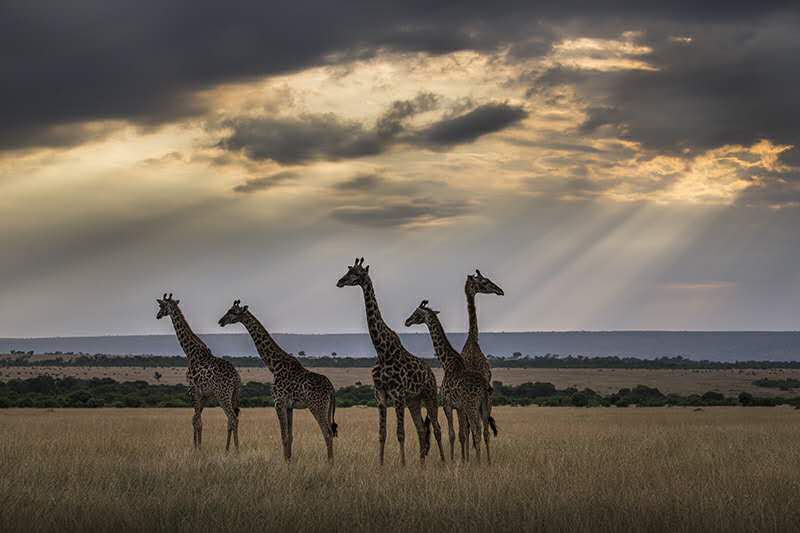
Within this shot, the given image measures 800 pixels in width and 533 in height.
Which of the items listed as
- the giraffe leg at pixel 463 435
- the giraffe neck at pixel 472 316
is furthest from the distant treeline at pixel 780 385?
the giraffe leg at pixel 463 435

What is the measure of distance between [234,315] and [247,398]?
44092 millimetres

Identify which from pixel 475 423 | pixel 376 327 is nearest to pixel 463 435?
pixel 475 423

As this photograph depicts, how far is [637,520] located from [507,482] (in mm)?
3787

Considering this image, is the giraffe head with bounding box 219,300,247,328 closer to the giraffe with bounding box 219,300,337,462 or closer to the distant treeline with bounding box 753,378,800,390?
the giraffe with bounding box 219,300,337,462

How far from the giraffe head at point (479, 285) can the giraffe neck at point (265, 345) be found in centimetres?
445

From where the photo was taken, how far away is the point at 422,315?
19.9 m

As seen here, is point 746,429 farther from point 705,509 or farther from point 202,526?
point 202,526

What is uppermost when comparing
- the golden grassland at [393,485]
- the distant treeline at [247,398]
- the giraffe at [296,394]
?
the giraffe at [296,394]

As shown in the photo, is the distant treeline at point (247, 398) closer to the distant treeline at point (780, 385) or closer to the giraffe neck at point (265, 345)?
the distant treeline at point (780, 385)

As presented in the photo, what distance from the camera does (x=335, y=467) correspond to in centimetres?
1784

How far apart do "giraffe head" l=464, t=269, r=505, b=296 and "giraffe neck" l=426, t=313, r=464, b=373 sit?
1.58 meters

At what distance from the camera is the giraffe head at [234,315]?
67.4 ft

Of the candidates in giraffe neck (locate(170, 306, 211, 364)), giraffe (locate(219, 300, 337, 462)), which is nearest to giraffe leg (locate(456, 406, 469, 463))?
giraffe (locate(219, 300, 337, 462))

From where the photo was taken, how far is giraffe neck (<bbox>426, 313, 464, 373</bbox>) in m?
18.7
